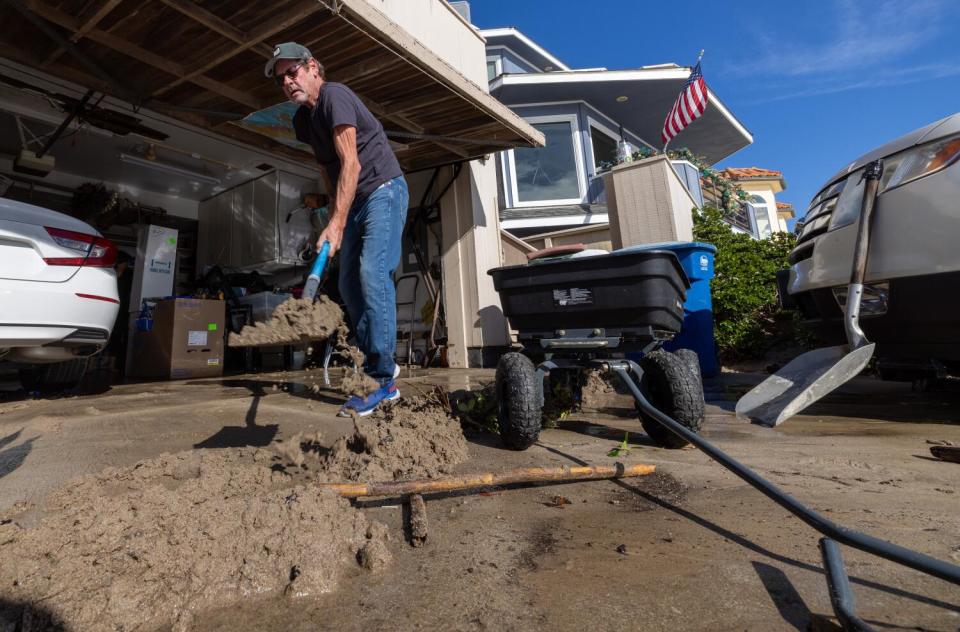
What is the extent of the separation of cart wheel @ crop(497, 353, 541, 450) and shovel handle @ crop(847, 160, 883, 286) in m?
1.93

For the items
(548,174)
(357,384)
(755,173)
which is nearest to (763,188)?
(755,173)

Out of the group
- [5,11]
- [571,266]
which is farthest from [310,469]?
[5,11]

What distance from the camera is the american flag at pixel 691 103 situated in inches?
437

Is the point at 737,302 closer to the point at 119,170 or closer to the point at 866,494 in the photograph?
the point at 866,494

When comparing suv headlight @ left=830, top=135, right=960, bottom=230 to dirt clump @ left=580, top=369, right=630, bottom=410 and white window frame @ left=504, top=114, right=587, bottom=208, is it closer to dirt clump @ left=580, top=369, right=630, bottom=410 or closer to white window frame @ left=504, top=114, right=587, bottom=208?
dirt clump @ left=580, top=369, right=630, bottom=410

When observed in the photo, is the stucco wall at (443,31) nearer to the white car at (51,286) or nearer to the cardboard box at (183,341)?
the white car at (51,286)

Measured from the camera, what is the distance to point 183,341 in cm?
519

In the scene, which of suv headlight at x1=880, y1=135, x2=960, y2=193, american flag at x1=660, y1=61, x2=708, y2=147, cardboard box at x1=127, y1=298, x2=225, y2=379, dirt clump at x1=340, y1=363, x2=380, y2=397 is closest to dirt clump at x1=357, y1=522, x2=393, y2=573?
dirt clump at x1=340, y1=363, x2=380, y2=397

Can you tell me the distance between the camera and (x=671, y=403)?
7.24 ft

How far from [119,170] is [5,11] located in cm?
398

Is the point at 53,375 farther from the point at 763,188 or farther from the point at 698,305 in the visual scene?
the point at 763,188

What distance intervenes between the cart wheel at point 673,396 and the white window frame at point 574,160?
9.81 m

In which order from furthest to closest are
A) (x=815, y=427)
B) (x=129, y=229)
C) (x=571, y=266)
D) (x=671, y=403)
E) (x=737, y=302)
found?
(x=129, y=229)
(x=737, y=302)
(x=815, y=427)
(x=571, y=266)
(x=671, y=403)

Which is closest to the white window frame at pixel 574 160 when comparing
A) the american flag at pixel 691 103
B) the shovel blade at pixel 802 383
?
the american flag at pixel 691 103
